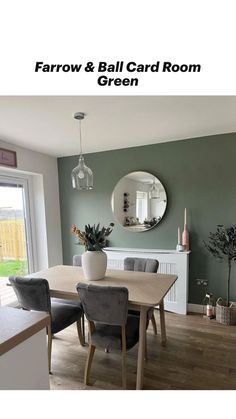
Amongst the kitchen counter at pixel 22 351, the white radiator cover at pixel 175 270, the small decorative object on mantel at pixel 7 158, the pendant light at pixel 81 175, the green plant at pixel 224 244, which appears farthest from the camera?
the white radiator cover at pixel 175 270

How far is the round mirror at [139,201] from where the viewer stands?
323 centimetres

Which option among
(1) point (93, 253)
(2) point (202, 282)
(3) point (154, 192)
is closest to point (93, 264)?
(1) point (93, 253)

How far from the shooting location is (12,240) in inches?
129

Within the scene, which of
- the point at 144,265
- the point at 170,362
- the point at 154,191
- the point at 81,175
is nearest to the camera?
the point at 170,362

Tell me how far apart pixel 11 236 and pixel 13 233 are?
0.19ft

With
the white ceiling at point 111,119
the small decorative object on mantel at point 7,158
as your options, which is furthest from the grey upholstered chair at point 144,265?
the small decorative object on mantel at point 7,158

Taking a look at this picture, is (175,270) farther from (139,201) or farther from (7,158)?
(7,158)

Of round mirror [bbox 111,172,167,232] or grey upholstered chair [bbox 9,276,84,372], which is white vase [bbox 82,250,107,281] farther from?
round mirror [bbox 111,172,167,232]

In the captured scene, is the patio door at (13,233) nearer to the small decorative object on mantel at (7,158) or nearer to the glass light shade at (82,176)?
the small decorative object on mantel at (7,158)

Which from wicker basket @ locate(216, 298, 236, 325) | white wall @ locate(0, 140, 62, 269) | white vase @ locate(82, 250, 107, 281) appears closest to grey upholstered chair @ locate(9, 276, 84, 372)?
white vase @ locate(82, 250, 107, 281)

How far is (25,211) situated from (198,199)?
249 centimetres

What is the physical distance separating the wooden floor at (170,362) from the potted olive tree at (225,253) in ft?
0.43

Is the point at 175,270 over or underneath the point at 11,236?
underneath
